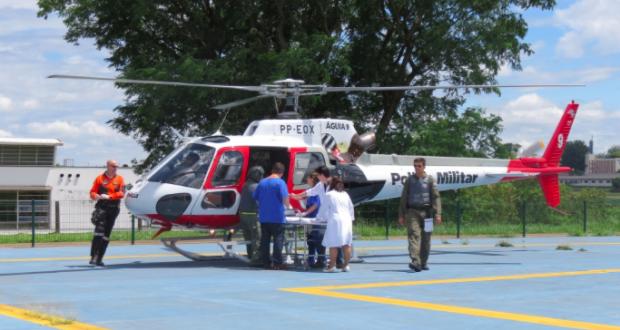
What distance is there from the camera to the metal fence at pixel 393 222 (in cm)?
2742

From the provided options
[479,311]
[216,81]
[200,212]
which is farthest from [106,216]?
[216,81]

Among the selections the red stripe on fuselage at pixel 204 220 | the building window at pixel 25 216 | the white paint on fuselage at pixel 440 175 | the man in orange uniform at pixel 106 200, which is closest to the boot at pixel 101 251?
the man in orange uniform at pixel 106 200

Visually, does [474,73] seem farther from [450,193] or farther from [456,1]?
[450,193]

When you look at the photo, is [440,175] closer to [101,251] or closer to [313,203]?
[313,203]

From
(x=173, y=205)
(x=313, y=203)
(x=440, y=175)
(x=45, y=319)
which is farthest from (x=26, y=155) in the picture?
(x=45, y=319)

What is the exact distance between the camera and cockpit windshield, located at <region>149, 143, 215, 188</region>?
1638 centimetres

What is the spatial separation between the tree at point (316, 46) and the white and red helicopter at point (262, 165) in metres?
14.7

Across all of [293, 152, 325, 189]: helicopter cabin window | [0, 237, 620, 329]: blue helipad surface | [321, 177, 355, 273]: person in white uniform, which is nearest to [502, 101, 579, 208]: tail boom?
[0, 237, 620, 329]: blue helipad surface

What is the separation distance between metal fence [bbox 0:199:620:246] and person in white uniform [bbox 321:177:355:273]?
415 inches

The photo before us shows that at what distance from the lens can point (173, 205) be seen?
16250mm

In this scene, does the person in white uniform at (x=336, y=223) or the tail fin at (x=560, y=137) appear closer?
the person in white uniform at (x=336, y=223)

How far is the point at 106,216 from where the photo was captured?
647 inches

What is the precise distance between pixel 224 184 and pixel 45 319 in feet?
23.8

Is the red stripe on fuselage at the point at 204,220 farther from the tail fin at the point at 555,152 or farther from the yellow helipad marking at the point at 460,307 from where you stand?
the tail fin at the point at 555,152
